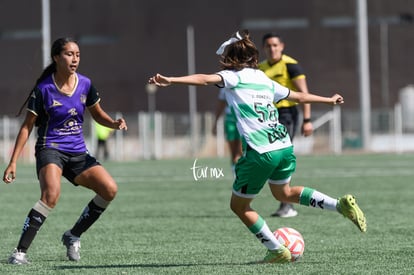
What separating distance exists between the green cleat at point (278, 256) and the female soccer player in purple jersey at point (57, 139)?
4.76 feet

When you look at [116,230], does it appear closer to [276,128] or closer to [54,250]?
[54,250]

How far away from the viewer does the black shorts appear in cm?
805

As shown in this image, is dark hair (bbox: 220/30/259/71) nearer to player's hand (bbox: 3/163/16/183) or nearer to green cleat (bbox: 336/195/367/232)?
green cleat (bbox: 336/195/367/232)

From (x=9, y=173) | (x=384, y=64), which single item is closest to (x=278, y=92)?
(x=9, y=173)

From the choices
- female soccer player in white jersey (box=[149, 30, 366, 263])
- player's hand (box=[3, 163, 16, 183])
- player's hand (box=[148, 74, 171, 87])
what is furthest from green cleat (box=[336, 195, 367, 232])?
player's hand (box=[3, 163, 16, 183])

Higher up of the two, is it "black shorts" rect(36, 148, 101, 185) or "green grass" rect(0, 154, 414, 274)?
"black shorts" rect(36, 148, 101, 185)

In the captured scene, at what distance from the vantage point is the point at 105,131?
124 ft

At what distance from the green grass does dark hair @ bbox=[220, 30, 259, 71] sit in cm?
156

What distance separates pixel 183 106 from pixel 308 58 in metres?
7.13

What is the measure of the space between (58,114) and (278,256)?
7.00ft

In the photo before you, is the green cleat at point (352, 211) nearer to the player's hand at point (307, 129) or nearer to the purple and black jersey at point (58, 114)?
the purple and black jersey at point (58, 114)

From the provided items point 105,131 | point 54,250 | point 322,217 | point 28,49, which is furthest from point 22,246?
point 28,49

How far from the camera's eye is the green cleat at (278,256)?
7719 mm

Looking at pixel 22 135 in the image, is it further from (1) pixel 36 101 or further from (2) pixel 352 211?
(2) pixel 352 211
